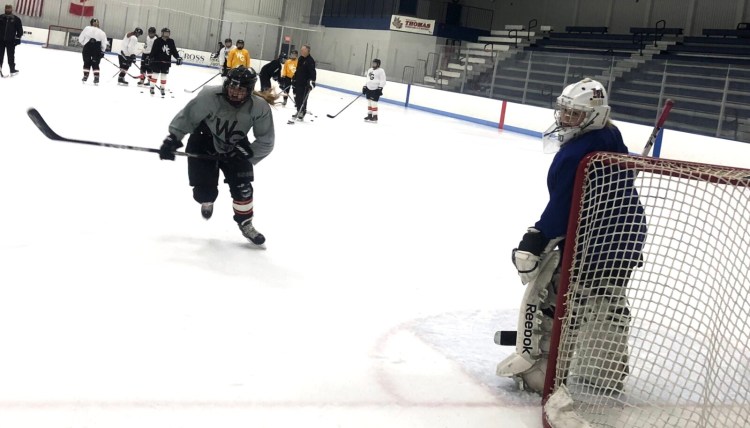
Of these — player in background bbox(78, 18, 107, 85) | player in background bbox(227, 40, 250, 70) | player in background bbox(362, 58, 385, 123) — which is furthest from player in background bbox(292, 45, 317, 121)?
player in background bbox(78, 18, 107, 85)

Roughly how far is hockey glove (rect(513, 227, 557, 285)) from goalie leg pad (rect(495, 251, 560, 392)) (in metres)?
0.07


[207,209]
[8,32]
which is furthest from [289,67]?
[207,209]

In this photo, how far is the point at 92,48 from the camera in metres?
13.6

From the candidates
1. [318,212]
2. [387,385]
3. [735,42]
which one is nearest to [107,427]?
[387,385]

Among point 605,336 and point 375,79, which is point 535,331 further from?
point 375,79

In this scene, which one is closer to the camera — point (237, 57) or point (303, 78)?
point (303, 78)

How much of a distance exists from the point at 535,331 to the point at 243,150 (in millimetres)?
2039

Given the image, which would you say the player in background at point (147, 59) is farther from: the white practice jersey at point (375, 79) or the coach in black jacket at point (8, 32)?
the white practice jersey at point (375, 79)

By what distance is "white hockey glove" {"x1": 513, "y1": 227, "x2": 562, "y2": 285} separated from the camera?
8.02 feet

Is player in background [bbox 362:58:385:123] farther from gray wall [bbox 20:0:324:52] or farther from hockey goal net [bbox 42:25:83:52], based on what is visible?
gray wall [bbox 20:0:324:52]

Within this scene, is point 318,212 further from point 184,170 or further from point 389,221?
point 184,170

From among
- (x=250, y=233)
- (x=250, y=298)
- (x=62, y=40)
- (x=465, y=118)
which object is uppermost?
(x=62, y=40)

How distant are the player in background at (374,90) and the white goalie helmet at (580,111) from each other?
10.9 meters

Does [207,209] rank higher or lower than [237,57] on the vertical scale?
lower
